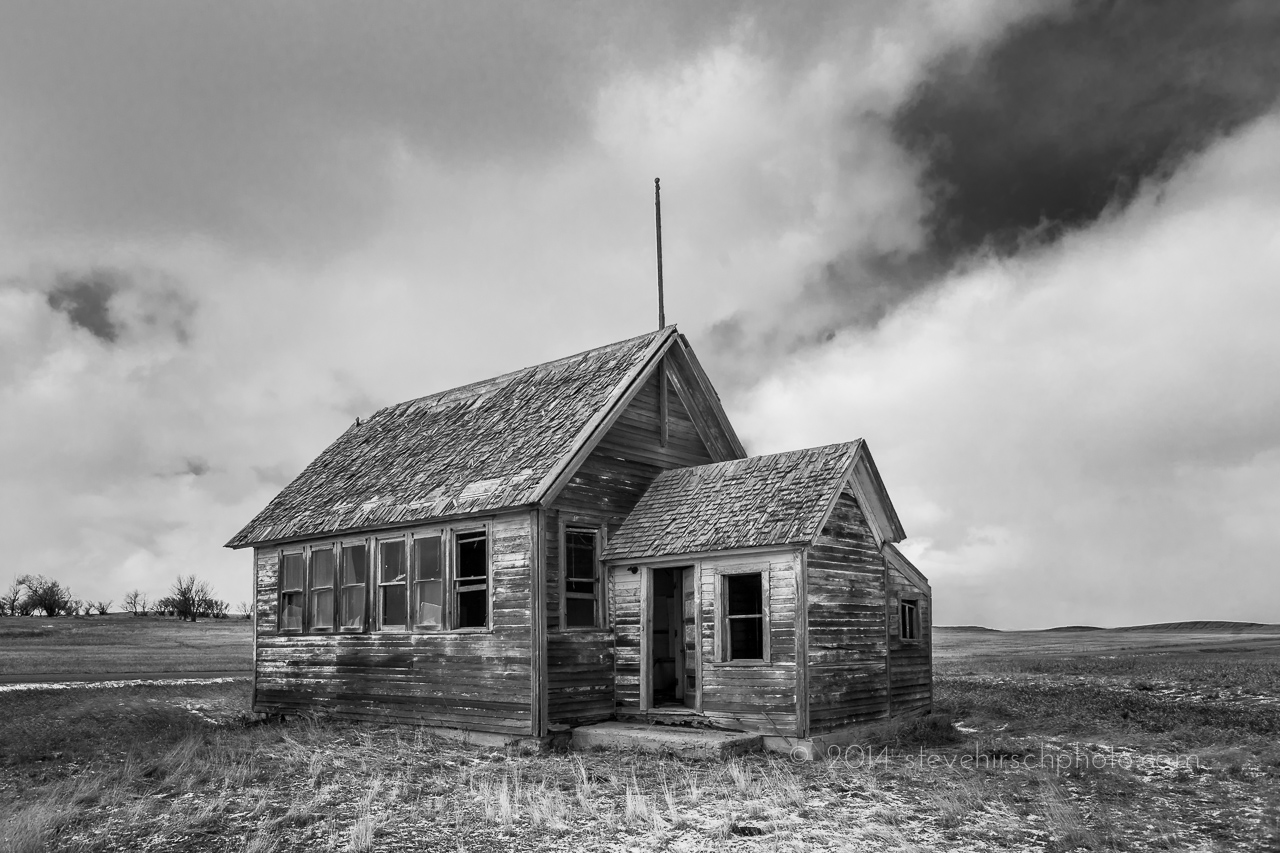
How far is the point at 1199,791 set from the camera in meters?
11.7

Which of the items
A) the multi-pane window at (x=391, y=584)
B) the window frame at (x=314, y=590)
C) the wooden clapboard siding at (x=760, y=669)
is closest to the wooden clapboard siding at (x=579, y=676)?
the multi-pane window at (x=391, y=584)

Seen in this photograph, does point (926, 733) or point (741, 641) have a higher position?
point (741, 641)

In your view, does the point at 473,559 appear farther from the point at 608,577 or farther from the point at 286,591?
the point at 286,591

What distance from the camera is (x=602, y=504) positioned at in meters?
16.4

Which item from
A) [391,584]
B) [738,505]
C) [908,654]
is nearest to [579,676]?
[738,505]

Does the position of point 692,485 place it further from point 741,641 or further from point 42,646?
point 42,646

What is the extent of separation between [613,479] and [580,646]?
273 cm

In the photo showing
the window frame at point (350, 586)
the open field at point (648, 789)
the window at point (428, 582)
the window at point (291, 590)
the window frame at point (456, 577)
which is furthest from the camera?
the window at point (291, 590)

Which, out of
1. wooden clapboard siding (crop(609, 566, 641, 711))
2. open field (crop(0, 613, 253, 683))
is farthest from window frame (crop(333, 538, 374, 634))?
open field (crop(0, 613, 253, 683))

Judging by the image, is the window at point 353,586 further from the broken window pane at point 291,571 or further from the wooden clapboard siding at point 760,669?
the wooden clapboard siding at point 760,669

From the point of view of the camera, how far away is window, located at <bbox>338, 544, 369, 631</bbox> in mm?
17797

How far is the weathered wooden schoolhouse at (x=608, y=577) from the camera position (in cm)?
1452

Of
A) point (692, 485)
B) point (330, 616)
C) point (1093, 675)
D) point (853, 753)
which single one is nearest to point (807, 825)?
point (853, 753)

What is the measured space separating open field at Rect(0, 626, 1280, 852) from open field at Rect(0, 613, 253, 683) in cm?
1678
